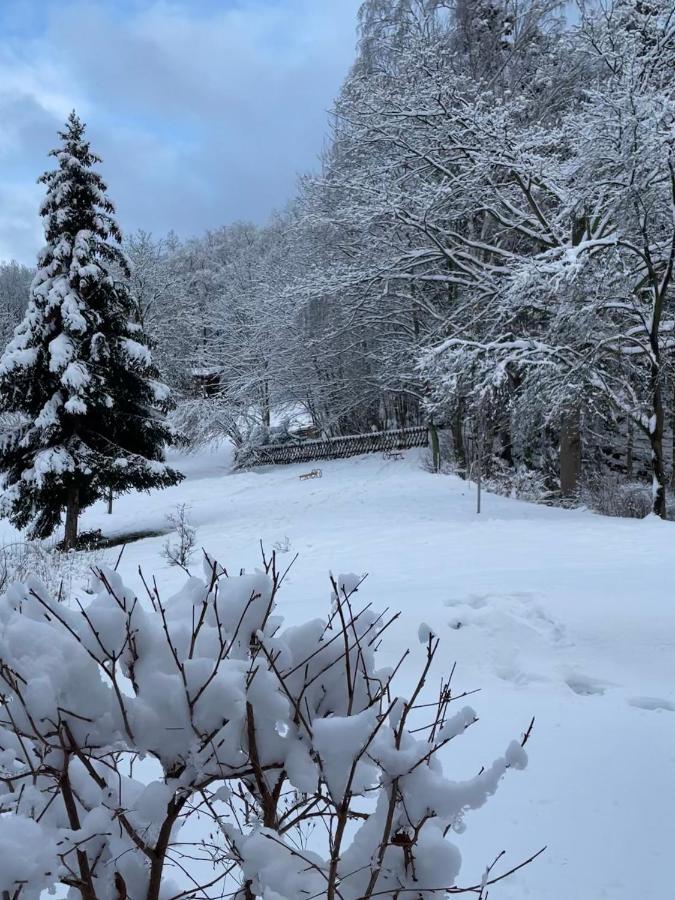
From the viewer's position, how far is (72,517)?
11.1 m

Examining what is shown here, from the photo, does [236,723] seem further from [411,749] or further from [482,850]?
[482,850]

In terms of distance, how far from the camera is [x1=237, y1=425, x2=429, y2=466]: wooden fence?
19656mm

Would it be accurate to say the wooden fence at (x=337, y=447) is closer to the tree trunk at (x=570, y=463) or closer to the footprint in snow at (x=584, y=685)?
the tree trunk at (x=570, y=463)

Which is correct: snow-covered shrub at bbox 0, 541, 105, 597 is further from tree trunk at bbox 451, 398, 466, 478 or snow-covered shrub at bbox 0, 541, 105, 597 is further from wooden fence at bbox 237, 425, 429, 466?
wooden fence at bbox 237, 425, 429, 466

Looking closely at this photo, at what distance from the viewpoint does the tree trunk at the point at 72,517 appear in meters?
11.1

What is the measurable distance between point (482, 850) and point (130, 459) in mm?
10251

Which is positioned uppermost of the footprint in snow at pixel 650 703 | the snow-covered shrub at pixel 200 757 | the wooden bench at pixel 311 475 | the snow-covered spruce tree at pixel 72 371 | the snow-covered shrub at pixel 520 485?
the snow-covered spruce tree at pixel 72 371

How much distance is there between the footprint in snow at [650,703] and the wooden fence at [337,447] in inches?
640

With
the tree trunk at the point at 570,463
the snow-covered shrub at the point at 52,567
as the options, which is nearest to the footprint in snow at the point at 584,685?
Answer: the snow-covered shrub at the point at 52,567

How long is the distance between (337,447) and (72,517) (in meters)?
10.8

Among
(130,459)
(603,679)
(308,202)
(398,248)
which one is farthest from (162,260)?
(603,679)

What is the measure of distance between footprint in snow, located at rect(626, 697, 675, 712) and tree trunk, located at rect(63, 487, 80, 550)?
10.00 metres

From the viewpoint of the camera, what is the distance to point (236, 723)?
1120 mm

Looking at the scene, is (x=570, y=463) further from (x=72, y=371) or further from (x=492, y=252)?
(x=72, y=371)
